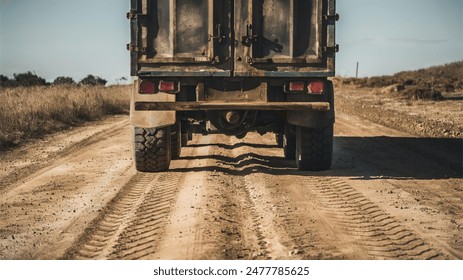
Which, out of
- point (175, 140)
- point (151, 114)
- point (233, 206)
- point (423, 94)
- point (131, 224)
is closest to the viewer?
point (131, 224)

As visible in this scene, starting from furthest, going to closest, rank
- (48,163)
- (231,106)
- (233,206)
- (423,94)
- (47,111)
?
(423,94) → (47,111) → (48,163) → (231,106) → (233,206)

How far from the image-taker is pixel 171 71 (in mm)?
10883

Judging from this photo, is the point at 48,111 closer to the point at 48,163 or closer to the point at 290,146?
the point at 48,163

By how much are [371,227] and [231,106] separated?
3.49 m

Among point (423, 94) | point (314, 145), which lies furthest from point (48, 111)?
point (423, 94)

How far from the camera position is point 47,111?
21.1 metres

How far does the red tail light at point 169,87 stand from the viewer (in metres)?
11.0

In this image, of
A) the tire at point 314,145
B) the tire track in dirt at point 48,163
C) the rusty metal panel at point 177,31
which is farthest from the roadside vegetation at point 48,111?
the tire at point 314,145

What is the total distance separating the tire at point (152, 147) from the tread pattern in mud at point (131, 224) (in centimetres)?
70

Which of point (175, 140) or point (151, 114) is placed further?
point (175, 140)

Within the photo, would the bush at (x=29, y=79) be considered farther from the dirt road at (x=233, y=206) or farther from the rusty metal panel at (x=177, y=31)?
the rusty metal panel at (x=177, y=31)
